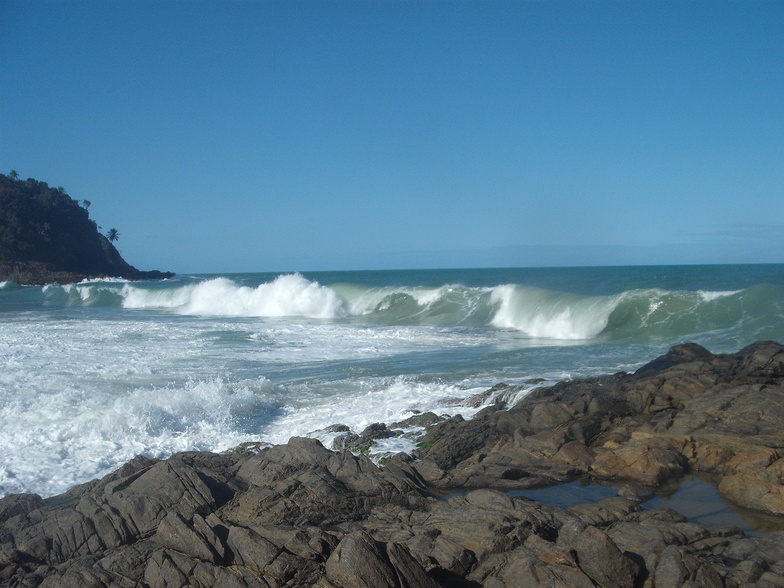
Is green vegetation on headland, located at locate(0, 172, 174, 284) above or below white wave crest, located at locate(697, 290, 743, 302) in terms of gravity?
above

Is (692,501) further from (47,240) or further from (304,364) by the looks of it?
(47,240)

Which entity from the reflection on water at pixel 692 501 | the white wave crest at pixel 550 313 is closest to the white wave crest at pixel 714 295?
the white wave crest at pixel 550 313

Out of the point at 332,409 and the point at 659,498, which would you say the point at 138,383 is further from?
the point at 659,498

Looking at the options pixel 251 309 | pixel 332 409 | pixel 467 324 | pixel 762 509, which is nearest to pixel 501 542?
pixel 762 509

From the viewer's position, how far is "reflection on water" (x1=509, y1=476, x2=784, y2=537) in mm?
5938

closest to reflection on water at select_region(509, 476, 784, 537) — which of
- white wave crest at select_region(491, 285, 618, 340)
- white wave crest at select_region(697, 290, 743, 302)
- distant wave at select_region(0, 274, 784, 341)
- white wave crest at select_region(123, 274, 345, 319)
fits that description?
distant wave at select_region(0, 274, 784, 341)

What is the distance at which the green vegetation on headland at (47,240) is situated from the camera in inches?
3022

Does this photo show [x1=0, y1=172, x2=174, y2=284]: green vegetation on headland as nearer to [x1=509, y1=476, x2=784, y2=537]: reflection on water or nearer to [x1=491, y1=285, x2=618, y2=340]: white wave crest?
[x1=491, y1=285, x2=618, y2=340]: white wave crest

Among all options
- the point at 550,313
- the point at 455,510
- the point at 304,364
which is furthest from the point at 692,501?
the point at 550,313

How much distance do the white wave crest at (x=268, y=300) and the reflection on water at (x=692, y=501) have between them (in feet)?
88.8

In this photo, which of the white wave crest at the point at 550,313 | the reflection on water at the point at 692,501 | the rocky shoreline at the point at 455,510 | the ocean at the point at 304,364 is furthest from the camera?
the white wave crest at the point at 550,313

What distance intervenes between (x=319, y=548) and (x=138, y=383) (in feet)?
32.9

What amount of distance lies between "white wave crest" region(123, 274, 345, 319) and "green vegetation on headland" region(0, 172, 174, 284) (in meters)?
39.7

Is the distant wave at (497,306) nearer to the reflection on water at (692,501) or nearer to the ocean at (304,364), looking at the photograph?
the ocean at (304,364)
